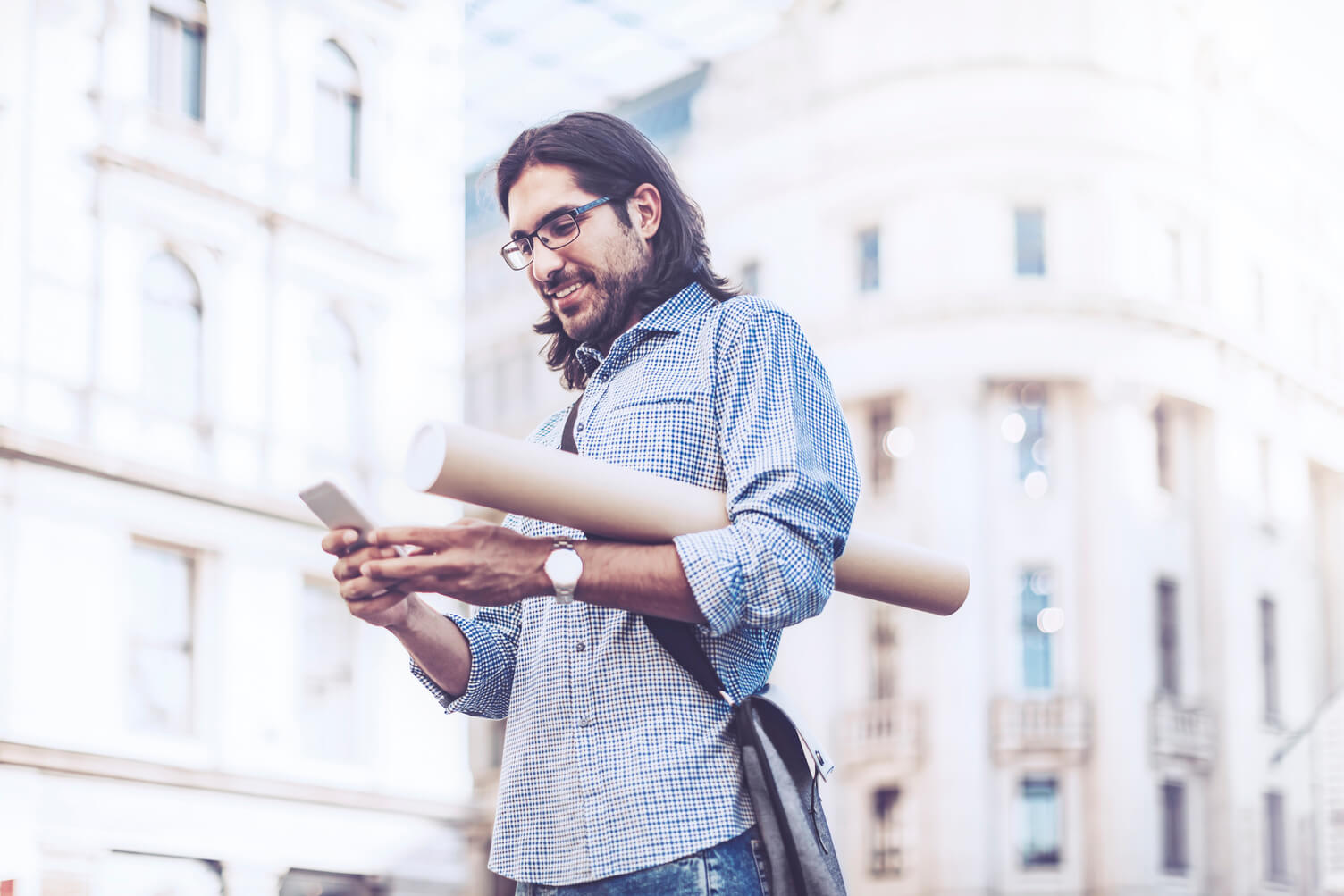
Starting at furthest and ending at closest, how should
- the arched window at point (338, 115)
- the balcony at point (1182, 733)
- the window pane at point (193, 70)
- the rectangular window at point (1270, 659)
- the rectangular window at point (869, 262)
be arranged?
the rectangular window at point (869, 262)
the rectangular window at point (1270, 659)
the balcony at point (1182, 733)
the arched window at point (338, 115)
the window pane at point (193, 70)

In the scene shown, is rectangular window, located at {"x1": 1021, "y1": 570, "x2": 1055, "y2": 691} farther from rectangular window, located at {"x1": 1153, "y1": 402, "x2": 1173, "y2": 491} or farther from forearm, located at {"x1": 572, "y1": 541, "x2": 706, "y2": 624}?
forearm, located at {"x1": 572, "y1": 541, "x2": 706, "y2": 624}

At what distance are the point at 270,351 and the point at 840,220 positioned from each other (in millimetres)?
8537

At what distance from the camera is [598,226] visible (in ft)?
6.15

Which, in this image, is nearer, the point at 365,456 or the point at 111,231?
the point at 111,231

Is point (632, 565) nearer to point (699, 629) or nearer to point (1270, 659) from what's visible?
point (699, 629)

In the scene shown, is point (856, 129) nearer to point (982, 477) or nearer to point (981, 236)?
point (981, 236)

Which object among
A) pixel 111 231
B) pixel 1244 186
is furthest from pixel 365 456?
pixel 1244 186

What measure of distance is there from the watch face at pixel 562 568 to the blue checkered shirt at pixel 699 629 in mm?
100

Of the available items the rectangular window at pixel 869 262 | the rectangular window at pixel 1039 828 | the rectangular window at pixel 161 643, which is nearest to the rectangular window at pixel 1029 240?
the rectangular window at pixel 869 262

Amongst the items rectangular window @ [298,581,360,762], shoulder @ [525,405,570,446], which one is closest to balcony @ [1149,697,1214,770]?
rectangular window @ [298,581,360,762]

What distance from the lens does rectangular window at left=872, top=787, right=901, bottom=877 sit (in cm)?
1667

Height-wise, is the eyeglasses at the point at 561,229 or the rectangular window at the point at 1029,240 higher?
the rectangular window at the point at 1029,240

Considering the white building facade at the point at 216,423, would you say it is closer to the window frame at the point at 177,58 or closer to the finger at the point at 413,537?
the window frame at the point at 177,58

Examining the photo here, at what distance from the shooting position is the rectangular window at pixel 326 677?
10.6m
